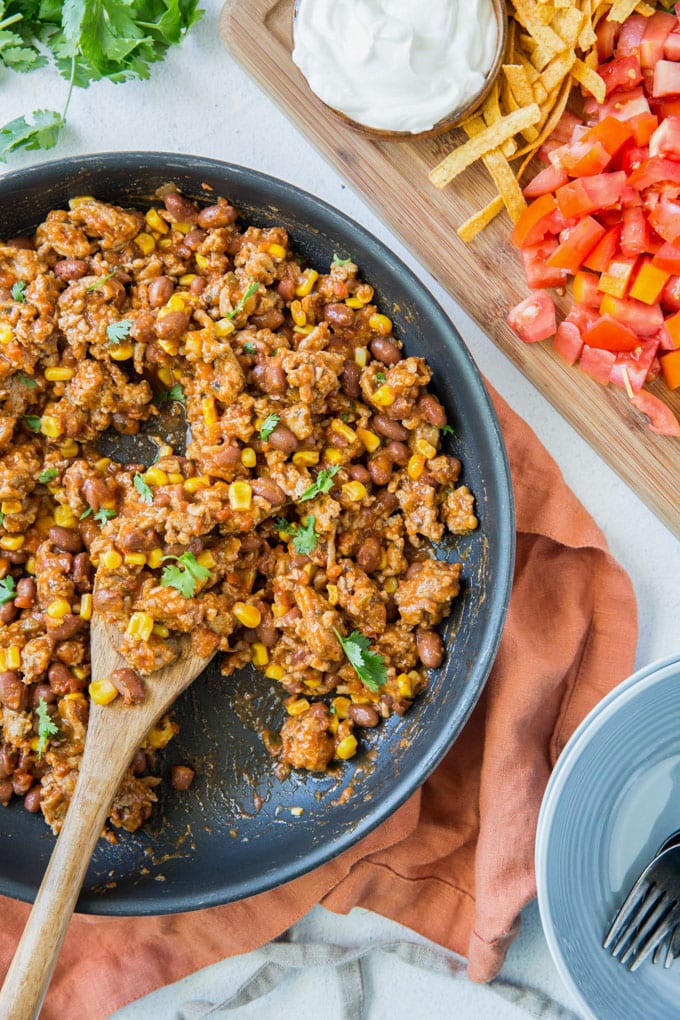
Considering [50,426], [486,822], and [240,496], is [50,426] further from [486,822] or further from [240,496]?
[486,822]

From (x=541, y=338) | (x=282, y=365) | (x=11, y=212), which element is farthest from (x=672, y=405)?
(x=11, y=212)

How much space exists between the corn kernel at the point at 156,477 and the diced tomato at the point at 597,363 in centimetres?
171

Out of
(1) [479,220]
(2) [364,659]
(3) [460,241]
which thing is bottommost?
(2) [364,659]

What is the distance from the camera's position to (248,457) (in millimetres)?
3215

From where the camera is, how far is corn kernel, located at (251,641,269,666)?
3404 millimetres

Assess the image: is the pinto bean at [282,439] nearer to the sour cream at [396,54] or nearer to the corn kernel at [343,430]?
the corn kernel at [343,430]

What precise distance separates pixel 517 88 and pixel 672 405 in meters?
1.38

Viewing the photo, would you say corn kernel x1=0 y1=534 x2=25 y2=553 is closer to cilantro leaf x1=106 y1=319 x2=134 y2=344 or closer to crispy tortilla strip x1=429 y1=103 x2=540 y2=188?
cilantro leaf x1=106 y1=319 x2=134 y2=344

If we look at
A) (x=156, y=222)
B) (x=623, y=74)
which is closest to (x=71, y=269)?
(x=156, y=222)

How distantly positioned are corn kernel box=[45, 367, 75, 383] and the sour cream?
1.42m

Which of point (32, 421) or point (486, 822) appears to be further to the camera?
point (486, 822)

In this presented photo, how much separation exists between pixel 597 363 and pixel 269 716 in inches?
76.0

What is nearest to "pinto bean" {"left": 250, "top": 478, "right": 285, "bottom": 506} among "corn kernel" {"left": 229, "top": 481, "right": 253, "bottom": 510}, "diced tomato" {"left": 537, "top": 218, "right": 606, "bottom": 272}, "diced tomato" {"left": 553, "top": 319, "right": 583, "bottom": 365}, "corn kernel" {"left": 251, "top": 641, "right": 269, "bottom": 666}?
"corn kernel" {"left": 229, "top": 481, "right": 253, "bottom": 510}

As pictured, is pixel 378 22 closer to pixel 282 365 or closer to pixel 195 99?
pixel 195 99
